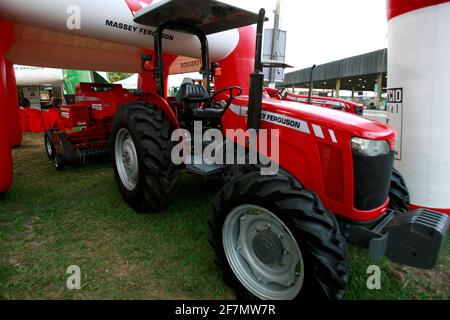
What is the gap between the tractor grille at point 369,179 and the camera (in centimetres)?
192

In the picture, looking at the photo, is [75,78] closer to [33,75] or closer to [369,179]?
[33,75]

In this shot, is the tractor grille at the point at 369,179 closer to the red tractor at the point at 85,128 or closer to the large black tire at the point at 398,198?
the large black tire at the point at 398,198

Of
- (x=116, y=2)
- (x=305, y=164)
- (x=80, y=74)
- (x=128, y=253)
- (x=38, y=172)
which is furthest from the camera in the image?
(x=80, y=74)

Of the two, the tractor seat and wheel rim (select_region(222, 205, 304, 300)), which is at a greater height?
the tractor seat

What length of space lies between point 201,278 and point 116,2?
3.00 meters

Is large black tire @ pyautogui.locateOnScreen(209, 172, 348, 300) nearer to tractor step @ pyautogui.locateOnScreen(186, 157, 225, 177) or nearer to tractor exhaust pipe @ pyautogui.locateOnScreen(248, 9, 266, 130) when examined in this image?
tractor exhaust pipe @ pyautogui.locateOnScreen(248, 9, 266, 130)

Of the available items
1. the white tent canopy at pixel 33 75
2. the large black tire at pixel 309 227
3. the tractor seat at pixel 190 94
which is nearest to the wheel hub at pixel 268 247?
the large black tire at pixel 309 227

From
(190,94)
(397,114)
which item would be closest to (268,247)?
(190,94)

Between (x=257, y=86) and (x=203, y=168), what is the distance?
946mm

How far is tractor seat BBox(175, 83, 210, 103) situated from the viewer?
310 cm

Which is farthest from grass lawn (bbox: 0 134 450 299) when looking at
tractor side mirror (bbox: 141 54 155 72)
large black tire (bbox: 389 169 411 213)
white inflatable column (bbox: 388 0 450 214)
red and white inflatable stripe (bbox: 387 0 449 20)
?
red and white inflatable stripe (bbox: 387 0 449 20)

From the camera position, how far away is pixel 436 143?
3133 mm
